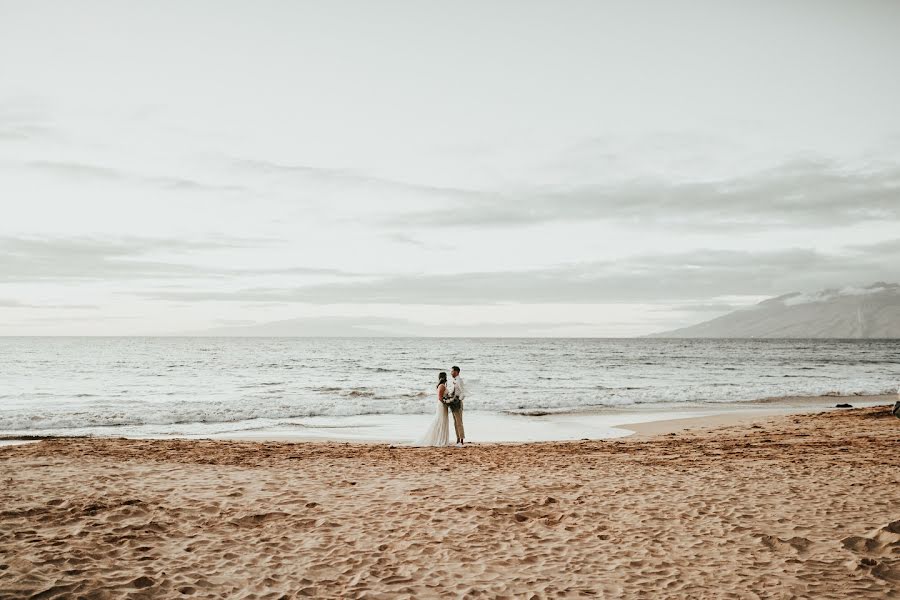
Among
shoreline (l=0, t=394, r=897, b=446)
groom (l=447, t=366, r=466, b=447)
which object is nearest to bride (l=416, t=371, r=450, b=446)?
groom (l=447, t=366, r=466, b=447)

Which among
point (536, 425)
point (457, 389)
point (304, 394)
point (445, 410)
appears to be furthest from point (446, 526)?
point (304, 394)

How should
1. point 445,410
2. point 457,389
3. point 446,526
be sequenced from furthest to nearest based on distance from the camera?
point 445,410 < point 457,389 < point 446,526

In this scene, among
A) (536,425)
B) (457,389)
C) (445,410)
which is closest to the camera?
(457,389)

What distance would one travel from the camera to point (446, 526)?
7.45 m

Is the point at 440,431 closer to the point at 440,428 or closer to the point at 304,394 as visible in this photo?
the point at 440,428

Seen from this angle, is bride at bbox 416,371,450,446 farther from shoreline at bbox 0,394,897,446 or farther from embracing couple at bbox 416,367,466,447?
shoreline at bbox 0,394,897,446

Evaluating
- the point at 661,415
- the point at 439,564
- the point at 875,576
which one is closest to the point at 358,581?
the point at 439,564

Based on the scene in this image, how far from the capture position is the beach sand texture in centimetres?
567

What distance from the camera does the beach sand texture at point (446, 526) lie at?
5672mm

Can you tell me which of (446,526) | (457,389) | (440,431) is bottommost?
(440,431)

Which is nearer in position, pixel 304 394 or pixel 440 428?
pixel 440 428

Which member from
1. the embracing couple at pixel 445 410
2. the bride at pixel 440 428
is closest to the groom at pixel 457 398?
the embracing couple at pixel 445 410

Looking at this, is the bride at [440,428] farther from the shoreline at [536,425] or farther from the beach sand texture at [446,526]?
the beach sand texture at [446,526]

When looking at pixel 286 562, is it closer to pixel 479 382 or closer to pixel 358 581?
pixel 358 581
